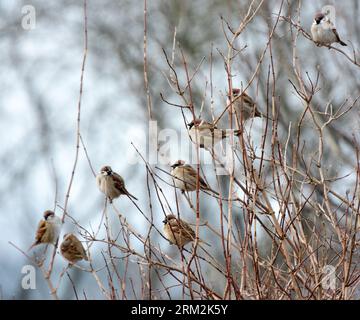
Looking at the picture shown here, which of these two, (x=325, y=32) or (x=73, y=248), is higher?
(x=325, y=32)

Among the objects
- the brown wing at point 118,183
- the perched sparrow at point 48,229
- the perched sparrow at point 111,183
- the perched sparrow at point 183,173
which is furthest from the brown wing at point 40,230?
the perched sparrow at point 183,173

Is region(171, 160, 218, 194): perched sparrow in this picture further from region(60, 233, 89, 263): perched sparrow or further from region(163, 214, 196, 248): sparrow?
region(60, 233, 89, 263): perched sparrow

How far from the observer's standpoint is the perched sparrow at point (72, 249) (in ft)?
19.6

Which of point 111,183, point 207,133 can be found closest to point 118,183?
point 111,183

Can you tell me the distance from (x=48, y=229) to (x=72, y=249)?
1.34 feet

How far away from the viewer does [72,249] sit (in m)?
6.05

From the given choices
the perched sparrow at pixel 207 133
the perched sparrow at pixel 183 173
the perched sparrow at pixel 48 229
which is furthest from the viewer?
the perched sparrow at pixel 183 173

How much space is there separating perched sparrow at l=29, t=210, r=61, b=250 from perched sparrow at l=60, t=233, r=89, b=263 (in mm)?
184

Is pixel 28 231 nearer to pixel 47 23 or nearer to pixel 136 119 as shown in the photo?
pixel 136 119

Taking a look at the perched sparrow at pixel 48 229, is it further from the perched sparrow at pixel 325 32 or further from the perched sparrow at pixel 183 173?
the perched sparrow at pixel 325 32

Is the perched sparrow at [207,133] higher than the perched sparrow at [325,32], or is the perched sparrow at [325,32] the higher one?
the perched sparrow at [325,32]

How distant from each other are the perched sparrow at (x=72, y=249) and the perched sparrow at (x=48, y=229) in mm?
184

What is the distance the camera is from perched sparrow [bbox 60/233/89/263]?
5.98m

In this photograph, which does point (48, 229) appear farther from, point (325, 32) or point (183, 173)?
point (325, 32)
